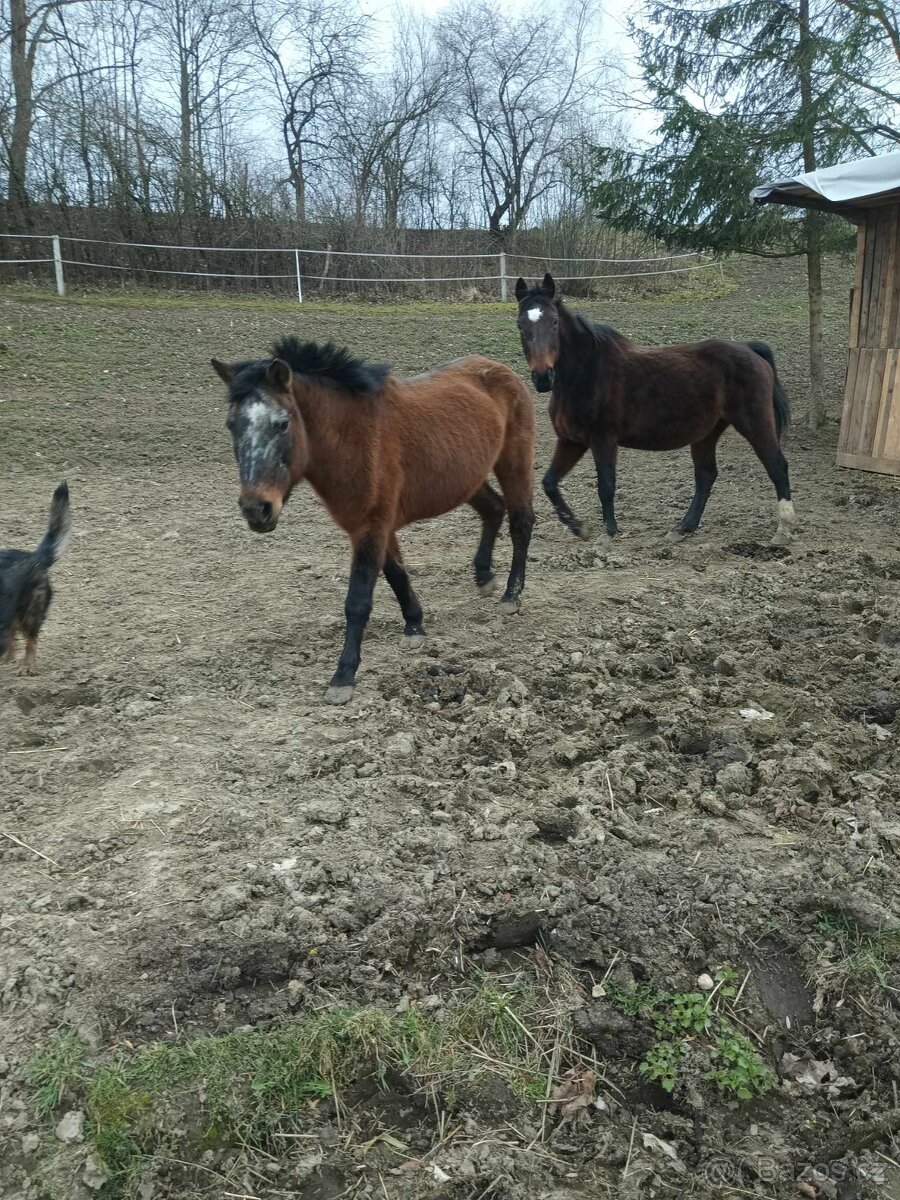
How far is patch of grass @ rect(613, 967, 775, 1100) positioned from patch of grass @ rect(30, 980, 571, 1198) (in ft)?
1.02

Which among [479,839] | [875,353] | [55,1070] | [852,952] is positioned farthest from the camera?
[875,353]

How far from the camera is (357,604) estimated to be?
5.05 metres

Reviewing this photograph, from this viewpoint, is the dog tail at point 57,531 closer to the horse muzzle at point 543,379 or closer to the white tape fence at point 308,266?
the horse muzzle at point 543,379

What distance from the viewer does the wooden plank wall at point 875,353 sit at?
33.2 ft

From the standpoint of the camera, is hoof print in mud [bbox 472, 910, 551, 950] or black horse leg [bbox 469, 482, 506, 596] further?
black horse leg [bbox 469, 482, 506, 596]

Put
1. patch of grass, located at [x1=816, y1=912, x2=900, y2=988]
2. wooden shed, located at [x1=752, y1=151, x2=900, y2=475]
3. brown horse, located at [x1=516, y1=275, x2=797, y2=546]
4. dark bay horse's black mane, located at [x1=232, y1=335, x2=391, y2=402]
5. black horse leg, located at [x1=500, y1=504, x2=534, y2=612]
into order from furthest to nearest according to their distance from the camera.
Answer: wooden shed, located at [x1=752, y1=151, x2=900, y2=475], brown horse, located at [x1=516, y1=275, x2=797, y2=546], black horse leg, located at [x1=500, y1=504, x2=534, y2=612], dark bay horse's black mane, located at [x1=232, y1=335, x2=391, y2=402], patch of grass, located at [x1=816, y1=912, x2=900, y2=988]

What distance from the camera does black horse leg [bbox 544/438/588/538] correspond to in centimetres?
823

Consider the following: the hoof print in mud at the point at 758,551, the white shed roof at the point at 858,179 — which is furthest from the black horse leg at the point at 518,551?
the white shed roof at the point at 858,179

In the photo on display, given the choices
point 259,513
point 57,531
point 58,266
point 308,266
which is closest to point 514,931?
point 259,513

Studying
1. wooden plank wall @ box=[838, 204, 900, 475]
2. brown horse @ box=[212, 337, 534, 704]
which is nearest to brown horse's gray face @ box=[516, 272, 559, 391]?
brown horse @ box=[212, 337, 534, 704]

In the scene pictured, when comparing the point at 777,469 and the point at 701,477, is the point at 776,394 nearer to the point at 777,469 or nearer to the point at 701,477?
the point at 777,469

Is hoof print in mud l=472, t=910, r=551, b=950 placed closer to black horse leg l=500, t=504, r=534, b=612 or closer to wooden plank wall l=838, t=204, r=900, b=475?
black horse leg l=500, t=504, r=534, b=612

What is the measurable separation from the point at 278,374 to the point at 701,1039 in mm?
3554

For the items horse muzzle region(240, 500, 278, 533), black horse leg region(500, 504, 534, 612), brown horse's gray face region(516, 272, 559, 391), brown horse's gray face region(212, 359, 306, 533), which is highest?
brown horse's gray face region(516, 272, 559, 391)
